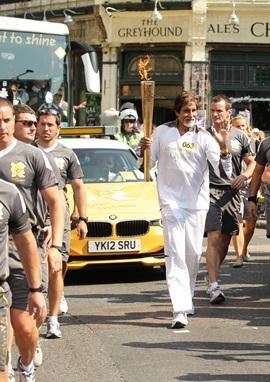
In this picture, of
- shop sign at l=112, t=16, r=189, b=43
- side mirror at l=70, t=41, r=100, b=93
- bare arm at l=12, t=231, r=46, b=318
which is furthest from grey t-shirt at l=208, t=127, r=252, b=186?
shop sign at l=112, t=16, r=189, b=43

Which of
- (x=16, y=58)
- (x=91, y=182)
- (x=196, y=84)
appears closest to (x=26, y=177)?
(x=91, y=182)

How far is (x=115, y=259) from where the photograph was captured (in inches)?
421

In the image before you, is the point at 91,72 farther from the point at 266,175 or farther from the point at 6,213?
the point at 6,213

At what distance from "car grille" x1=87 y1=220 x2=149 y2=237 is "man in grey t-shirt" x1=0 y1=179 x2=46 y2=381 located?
5.35 metres

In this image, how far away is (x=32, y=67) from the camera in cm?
1692

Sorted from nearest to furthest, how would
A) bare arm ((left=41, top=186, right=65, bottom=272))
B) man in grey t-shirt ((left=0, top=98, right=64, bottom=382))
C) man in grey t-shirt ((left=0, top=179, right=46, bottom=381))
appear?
man in grey t-shirt ((left=0, top=179, right=46, bottom=381)), man in grey t-shirt ((left=0, top=98, right=64, bottom=382)), bare arm ((left=41, top=186, right=65, bottom=272))

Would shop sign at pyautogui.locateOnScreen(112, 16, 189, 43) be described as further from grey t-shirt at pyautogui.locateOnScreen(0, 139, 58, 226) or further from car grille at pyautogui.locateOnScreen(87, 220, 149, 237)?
grey t-shirt at pyautogui.locateOnScreen(0, 139, 58, 226)

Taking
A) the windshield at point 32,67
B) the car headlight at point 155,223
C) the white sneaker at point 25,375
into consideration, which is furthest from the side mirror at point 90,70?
the white sneaker at point 25,375

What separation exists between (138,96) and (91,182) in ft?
52.9

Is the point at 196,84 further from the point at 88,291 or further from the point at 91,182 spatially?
the point at 88,291

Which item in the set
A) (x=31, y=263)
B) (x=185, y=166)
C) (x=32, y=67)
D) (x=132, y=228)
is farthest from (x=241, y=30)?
(x=31, y=263)

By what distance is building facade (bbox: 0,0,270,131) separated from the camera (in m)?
27.3

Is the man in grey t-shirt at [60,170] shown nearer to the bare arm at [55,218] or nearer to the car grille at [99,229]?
the bare arm at [55,218]

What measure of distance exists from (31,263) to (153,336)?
2896 mm
